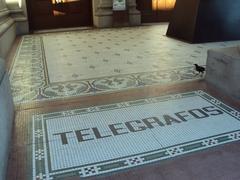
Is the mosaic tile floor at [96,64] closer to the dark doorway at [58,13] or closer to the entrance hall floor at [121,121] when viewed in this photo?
the entrance hall floor at [121,121]

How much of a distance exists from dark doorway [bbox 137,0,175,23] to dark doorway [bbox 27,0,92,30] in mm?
1641

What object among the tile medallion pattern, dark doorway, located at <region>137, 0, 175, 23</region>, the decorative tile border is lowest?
the tile medallion pattern

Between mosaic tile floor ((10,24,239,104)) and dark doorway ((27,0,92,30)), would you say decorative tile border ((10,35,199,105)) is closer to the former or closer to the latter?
mosaic tile floor ((10,24,239,104))

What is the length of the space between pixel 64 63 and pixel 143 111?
2.21m

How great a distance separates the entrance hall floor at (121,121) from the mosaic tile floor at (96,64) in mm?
15

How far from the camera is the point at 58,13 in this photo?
833 cm

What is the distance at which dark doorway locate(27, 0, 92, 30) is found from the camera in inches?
320

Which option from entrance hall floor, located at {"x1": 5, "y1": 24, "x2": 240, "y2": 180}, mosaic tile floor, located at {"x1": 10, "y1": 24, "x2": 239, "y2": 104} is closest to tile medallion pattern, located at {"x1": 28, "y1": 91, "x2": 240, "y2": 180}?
entrance hall floor, located at {"x1": 5, "y1": 24, "x2": 240, "y2": 180}

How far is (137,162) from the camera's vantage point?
6.21 ft

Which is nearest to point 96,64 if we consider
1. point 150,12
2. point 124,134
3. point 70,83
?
point 70,83

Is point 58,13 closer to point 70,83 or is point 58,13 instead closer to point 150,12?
point 150,12

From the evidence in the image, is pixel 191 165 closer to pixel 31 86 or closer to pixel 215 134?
pixel 215 134

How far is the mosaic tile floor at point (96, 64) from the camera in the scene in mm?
3365

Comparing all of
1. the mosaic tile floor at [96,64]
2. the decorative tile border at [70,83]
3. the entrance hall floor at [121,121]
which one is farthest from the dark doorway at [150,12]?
the decorative tile border at [70,83]
